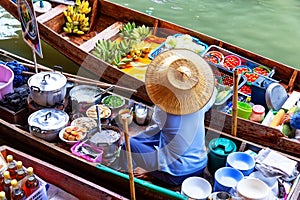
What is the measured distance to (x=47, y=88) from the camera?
409 cm

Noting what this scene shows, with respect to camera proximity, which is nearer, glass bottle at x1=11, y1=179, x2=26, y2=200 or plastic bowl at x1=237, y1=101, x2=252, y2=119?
glass bottle at x1=11, y1=179, x2=26, y2=200

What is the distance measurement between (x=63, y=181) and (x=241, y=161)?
1.54m

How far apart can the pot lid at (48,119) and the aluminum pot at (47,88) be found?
102 millimetres

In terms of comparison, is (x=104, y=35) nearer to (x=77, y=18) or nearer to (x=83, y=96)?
(x=77, y=18)

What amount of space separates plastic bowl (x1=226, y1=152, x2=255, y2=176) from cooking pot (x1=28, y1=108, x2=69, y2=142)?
1.60 meters

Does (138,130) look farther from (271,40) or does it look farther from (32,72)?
(271,40)

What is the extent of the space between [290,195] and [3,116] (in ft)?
9.32

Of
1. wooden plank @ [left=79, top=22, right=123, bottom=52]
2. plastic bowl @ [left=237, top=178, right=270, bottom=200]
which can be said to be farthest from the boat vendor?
wooden plank @ [left=79, top=22, right=123, bottom=52]

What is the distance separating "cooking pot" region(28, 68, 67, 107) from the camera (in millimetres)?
4086

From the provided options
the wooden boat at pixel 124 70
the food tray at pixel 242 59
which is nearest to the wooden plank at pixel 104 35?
the wooden boat at pixel 124 70

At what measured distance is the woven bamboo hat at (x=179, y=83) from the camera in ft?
10.7

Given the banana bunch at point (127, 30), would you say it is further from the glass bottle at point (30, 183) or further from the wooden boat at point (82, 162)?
the glass bottle at point (30, 183)

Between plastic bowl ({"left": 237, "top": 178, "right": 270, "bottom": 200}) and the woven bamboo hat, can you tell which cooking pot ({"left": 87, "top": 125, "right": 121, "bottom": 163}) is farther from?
plastic bowl ({"left": 237, "top": 178, "right": 270, "bottom": 200})

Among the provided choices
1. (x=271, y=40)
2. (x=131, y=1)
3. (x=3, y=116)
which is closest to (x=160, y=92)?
(x=3, y=116)
